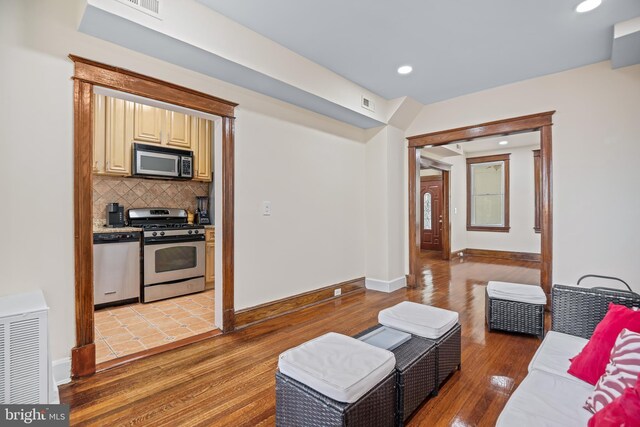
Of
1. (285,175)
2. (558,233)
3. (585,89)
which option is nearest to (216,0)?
(285,175)

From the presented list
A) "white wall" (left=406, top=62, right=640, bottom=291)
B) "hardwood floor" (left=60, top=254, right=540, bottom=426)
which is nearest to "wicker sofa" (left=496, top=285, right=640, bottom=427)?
"hardwood floor" (left=60, top=254, right=540, bottom=426)

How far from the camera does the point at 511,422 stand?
1.15m

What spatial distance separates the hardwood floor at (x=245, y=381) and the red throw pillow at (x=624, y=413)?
928mm

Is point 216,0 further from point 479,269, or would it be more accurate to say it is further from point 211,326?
point 479,269

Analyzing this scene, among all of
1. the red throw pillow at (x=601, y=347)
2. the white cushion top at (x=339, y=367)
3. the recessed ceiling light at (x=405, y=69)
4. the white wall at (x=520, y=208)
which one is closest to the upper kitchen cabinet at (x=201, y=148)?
the recessed ceiling light at (x=405, y=69)

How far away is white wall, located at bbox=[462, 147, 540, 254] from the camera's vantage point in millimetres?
7316

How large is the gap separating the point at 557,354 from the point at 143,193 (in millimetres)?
5072

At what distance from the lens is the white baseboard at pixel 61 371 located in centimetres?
209

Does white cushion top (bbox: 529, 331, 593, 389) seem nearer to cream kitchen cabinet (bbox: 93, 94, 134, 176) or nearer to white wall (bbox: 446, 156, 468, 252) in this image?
cream kitchen cabinet (bbox: 93, 94, 134, 176)

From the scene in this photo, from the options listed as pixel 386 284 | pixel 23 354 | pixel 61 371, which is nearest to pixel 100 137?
pixel 61 371

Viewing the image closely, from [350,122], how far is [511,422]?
3.94 metres

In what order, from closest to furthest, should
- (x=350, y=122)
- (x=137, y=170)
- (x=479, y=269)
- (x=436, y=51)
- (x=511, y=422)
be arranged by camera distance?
(x=511, y=422), (x=436, y=51), (x=137, y=170), (x=350, y=122), (x=479, y=269)

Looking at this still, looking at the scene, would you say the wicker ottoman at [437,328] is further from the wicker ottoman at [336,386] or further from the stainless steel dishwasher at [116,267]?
the stainless steel dishwasher at [116,267]

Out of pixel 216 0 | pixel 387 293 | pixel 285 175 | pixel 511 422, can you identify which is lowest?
pixel 387 293
